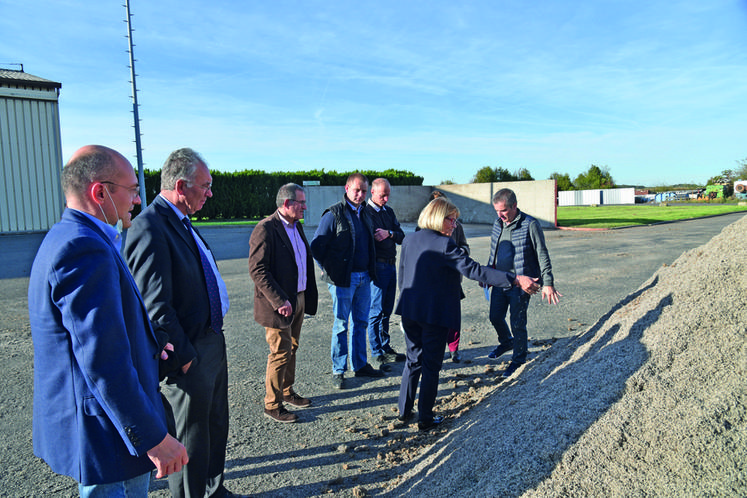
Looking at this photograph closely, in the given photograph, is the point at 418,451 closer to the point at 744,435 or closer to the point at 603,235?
the point at 744,435

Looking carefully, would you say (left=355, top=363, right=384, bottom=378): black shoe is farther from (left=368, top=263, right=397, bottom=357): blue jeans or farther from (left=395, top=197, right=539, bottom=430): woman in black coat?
(left=395, top=197, right=539, bottom=430): woman in black coat

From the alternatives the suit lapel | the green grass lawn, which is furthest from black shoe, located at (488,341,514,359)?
the green grass lawn

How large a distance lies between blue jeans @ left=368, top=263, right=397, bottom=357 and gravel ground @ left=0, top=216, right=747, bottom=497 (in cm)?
49

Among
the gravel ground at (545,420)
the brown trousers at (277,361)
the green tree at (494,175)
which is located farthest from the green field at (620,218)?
the brown trousers at (277,361)

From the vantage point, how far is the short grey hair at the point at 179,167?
110 inches

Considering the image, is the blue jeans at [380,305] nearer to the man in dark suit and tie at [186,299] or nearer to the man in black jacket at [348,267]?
the man in black jacket at [348,267]

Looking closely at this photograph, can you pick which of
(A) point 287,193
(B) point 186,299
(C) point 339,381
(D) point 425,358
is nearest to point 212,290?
(B) point 186,299

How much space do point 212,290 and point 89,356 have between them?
44.9 inches

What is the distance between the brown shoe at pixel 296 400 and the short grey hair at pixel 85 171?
3199 mm

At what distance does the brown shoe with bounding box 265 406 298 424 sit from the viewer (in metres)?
4.27

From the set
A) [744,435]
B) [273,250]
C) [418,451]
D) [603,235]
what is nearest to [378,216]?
[273,250]

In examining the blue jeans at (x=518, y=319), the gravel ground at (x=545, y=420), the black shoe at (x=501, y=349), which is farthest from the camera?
the black shoe at (x=501, y=349)

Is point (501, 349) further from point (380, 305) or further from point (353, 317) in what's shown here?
point (353, 317)

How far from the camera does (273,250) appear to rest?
13.9ft
